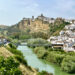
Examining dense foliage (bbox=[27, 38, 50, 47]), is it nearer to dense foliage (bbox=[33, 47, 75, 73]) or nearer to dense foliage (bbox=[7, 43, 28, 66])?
dense foliage (bbox=[33, 47, 75, 73])

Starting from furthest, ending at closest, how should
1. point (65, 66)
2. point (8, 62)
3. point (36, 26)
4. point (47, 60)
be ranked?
point (36, 26)
point (47, 60)
point (65, 66)
point (8, 62)

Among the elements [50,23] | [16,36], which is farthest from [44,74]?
[50,23]

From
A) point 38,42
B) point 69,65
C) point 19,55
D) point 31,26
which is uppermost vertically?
point 31,26

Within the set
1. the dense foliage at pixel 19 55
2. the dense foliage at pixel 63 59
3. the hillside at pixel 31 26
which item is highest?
the hillside at pixel 31 26

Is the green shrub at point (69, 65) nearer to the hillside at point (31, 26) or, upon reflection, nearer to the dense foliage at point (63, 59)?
the dense foliage at point (63, 59)

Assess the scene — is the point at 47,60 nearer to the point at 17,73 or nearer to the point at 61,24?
the point at 17,73

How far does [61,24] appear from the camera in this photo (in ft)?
183

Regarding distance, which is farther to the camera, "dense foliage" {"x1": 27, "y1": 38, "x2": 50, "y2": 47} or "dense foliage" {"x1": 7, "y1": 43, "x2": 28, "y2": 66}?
"dense foliage" {"x1": 27, "y1": 38, "x2": 50, "y2": 47}

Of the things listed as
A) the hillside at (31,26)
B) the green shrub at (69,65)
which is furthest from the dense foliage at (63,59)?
the hillside at (31,26)

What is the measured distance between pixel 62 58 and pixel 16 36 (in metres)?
38.3

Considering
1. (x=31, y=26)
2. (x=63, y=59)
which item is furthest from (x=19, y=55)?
(x=31, y=26)

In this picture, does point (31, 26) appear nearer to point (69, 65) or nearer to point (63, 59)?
point (63, 59)

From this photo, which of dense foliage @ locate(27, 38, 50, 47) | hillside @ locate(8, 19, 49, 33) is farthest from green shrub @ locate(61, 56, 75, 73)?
hillside @ locate(8, 19, 49, 33)

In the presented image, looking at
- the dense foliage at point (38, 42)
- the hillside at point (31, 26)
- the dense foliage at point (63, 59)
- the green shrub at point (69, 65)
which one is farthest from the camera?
the hillside at point (31, 26)
